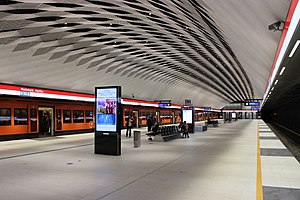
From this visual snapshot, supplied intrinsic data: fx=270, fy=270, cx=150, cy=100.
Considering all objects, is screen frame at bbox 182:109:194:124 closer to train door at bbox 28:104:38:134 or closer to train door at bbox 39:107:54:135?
train door at bbox 39:107:54:135

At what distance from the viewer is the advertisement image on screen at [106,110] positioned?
11.6 meters

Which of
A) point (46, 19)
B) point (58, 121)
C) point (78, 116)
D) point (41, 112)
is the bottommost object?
point (58, 121)

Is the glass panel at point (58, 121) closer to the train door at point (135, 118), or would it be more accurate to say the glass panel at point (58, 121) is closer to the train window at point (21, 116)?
the train window at point (21, 116)

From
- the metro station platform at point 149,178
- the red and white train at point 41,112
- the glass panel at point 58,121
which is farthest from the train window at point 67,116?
the metro station platform at point 149,178

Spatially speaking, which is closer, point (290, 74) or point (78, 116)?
point (290, 74)

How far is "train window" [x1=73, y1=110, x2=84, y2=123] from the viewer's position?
24089 millimetres

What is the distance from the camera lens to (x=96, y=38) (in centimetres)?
1720

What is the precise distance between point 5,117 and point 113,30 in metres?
9.18

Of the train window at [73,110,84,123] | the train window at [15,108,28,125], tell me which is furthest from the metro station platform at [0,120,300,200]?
the train window at [73,110,84,123]

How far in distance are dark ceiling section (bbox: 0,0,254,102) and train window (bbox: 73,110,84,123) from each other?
427cm

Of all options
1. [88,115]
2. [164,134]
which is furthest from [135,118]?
[164,134]

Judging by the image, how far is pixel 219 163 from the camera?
9430 mm

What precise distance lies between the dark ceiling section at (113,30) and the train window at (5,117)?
4.53 metres

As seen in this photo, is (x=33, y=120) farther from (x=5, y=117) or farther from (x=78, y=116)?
(x=78, y=116)
